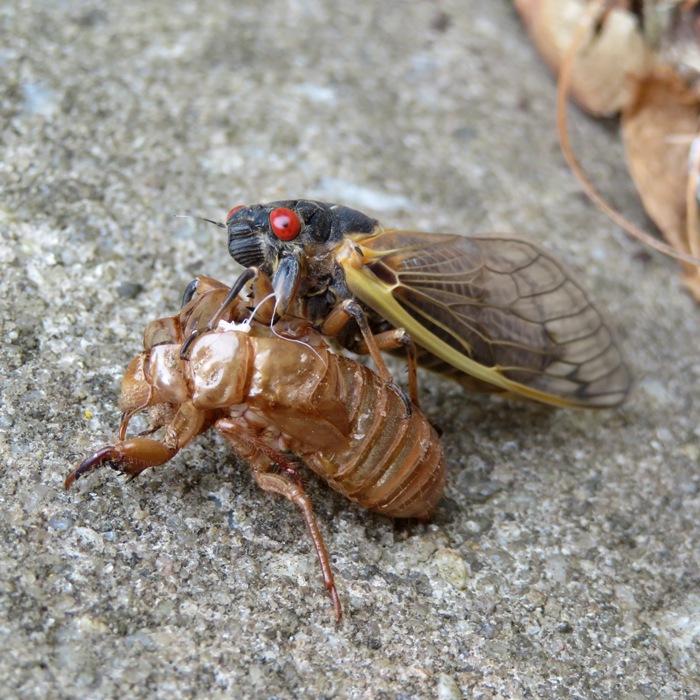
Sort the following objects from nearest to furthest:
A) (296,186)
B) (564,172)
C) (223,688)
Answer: (223,688) < (296,186) < (564,172)

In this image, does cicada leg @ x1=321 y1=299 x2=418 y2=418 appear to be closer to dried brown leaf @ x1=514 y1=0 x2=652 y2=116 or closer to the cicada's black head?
the cicada's black head

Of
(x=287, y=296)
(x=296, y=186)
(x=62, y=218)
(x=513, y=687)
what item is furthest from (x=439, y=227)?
(x=513, y=687)

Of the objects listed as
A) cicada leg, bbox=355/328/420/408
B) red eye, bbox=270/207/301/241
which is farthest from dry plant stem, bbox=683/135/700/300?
red eye, bbox=270/207/301/241

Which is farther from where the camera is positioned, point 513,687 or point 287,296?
point 287,296

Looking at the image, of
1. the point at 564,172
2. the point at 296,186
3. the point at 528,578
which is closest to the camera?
the point at 528,578

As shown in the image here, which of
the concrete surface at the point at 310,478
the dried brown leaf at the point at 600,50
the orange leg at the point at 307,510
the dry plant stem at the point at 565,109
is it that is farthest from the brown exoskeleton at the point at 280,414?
the dried brown leaf at the point at 600,50

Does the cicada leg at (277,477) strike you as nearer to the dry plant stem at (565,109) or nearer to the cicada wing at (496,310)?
the cicada wing at (496,310)

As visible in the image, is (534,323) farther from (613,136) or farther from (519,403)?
(613,136)
